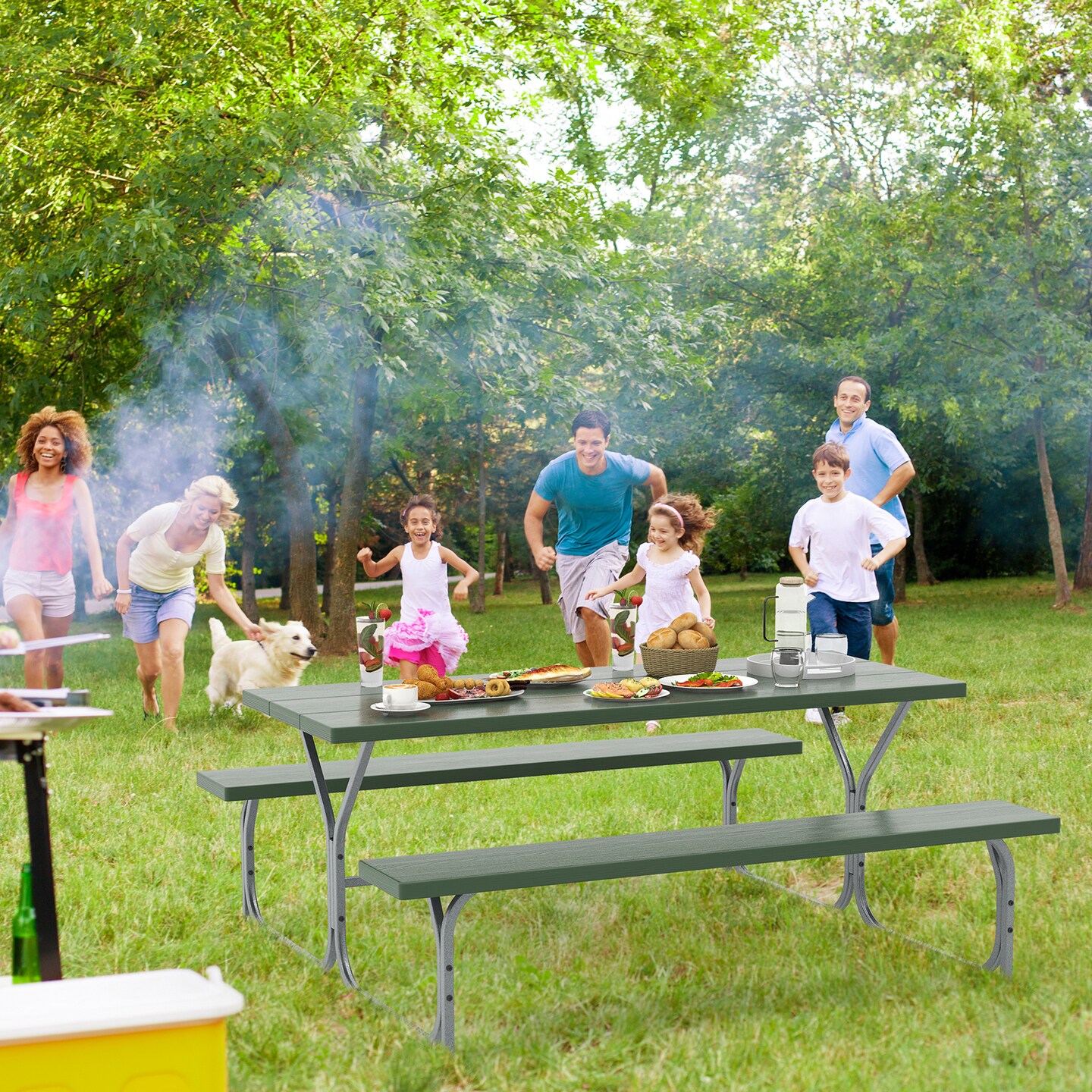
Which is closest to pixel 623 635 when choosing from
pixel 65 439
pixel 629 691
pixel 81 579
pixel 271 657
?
pixel 629 691

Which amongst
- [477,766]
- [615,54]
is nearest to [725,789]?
[477,766]

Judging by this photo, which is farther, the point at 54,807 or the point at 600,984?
the point at 54,807

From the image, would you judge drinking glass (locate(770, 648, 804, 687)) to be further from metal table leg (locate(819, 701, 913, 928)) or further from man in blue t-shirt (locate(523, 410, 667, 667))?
man in blue t-shirt (locate(523, 410, 667, 667))

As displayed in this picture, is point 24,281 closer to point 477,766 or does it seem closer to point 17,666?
point 17,666

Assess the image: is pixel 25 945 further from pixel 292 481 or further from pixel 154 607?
pixel 292 481

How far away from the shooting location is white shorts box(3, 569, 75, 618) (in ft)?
24.4

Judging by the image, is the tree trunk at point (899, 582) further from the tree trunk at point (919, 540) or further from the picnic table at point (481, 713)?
the picnic table at point (481, 713)

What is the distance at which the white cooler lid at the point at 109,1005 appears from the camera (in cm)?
233

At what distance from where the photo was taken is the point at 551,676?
3961mm

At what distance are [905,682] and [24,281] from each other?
928cm

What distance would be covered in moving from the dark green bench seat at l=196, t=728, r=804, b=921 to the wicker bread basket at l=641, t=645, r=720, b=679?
0.49 m

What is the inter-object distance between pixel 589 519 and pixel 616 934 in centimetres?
333

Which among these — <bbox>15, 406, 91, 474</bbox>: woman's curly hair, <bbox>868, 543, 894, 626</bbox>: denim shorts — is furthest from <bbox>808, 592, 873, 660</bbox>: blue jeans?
<bbox>15, 406, 91, 474</bbox>: woman's curly hair

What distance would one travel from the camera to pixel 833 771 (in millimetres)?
6207
